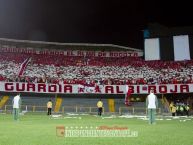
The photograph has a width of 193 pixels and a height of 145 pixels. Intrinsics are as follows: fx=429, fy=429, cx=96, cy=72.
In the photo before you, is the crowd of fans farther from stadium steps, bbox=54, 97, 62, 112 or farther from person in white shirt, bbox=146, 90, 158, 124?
person in white shirt, bbox=146, 90, 158, 124

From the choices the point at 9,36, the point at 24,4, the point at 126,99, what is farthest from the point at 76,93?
the point at 9,36

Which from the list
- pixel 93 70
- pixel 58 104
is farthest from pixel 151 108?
pixel 93 70

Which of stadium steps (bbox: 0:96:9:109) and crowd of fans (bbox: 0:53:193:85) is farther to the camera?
crowd of fans (bbox: 0:53:193:85)

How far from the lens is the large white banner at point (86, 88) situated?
45.6 metres

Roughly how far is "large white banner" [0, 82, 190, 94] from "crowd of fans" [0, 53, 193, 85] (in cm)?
56

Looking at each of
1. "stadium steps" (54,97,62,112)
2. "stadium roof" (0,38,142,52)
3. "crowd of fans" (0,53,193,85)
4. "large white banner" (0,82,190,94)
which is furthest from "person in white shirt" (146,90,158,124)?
"stadium roof" (0,38,142,52)

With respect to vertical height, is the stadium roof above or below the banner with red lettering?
above

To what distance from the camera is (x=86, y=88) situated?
45.9 metres

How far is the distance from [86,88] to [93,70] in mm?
7662

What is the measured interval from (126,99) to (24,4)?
1590 centimetres

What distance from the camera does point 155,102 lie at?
73.0 ft

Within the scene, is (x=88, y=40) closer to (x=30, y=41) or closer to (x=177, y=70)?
(x=30, y=41)

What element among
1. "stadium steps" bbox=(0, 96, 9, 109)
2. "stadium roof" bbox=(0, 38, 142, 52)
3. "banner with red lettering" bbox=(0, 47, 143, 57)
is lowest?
"stadium steps" bbox=(0, 96, 9, 109)

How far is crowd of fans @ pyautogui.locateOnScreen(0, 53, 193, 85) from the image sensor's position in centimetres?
4709
